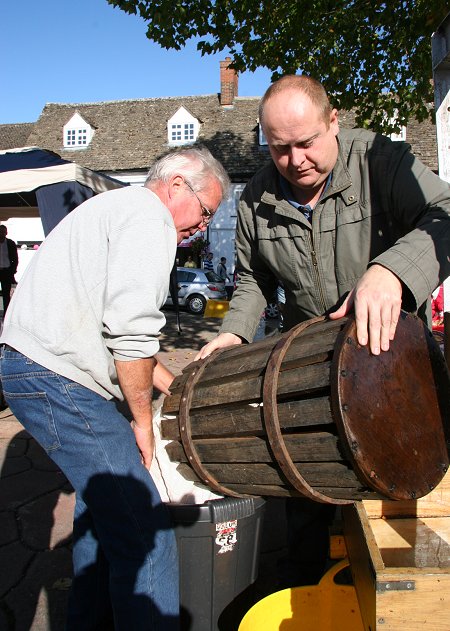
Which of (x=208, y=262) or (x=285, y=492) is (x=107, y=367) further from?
(x=208, y=262)

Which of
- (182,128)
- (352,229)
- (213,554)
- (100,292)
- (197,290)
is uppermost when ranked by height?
(182,128)

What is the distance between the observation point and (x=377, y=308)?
1.62 m

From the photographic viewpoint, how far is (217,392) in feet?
6.63

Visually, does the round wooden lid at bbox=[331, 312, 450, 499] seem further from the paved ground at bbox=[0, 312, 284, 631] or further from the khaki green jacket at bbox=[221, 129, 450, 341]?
the paved ground at bbox=[0, 312, 284, 631]

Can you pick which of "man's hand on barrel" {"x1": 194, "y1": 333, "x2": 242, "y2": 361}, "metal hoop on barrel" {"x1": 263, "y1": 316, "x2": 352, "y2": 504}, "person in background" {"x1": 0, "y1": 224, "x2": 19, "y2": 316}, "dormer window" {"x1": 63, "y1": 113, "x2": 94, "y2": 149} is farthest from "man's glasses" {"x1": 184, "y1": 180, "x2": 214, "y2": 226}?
A: "dormer window" {"x1": 63, "y1": 113, "x2": 94, "y2": 149}

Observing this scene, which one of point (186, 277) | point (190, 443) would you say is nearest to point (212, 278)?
point (186, 277)

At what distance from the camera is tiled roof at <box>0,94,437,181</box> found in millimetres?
27438

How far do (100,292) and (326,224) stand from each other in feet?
3.10

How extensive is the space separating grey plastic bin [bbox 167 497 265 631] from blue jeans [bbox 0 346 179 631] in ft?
0.32

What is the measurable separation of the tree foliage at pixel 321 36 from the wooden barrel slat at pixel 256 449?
22.8 ft

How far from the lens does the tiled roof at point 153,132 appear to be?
27438 millimetres

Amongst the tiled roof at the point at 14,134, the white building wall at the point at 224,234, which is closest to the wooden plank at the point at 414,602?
the white building wall at the point at 224,234

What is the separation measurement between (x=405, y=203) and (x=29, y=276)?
143 centimetres

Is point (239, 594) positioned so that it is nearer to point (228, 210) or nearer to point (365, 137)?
point (365, 137)
